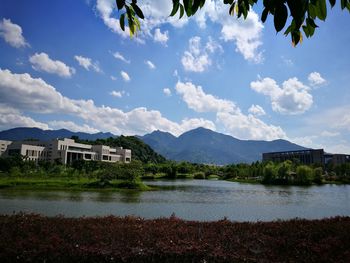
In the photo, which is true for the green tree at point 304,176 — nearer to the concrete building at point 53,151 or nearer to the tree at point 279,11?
the concrete building at point 53,151

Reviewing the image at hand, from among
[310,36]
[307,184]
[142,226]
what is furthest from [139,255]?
[307,184]

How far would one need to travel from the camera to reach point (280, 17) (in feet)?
5.28

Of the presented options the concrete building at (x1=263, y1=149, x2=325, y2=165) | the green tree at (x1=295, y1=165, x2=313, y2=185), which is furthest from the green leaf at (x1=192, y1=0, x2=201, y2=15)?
the concrete building at (x1=263, y1=149, x2=325, y2=165)

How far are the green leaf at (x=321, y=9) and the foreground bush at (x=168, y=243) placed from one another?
4293 millimetres

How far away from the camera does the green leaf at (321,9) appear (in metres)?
1.73

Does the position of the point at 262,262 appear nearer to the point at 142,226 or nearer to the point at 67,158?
the point at 142,226

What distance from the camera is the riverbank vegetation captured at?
128ft

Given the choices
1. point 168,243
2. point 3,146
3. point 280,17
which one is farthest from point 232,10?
point 3,146

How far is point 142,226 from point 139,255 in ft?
5.76

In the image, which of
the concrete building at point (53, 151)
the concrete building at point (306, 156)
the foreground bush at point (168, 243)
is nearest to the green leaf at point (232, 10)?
A: the foreground bush at point (168, 243)

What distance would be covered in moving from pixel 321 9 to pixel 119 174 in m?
39.4

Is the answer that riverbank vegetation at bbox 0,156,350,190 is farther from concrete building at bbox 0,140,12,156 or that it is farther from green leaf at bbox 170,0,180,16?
green leaf at bbox 170,0,180,16

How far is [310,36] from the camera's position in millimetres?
2275

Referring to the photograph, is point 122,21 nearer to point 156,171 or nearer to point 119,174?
point 119,174
